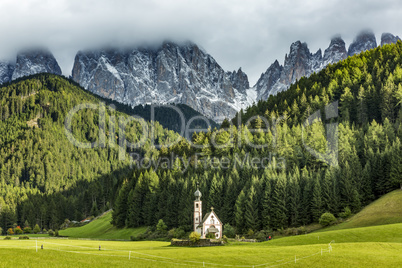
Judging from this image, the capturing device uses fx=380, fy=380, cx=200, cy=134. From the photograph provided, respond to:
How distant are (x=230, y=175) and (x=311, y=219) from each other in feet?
83.7

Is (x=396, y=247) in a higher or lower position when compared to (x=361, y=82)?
lower

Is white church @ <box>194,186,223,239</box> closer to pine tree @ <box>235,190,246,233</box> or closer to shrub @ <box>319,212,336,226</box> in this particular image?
pine tree @ <box>235,190,246,233</box>

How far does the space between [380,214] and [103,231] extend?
3182 inches

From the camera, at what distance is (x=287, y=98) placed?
152125mm

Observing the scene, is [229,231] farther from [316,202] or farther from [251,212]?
[316,202]

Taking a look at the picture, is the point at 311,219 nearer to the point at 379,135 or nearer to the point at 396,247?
the point at 379,135

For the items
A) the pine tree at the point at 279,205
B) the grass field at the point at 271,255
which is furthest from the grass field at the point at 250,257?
the pine tree at the point at 279,205

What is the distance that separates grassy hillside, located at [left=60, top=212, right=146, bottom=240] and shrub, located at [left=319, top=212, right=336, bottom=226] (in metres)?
50.6

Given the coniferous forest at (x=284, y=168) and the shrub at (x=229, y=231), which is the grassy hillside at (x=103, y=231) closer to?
the coniferous forest at (x=284, y=168)

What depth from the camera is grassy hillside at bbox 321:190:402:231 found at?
67.4 metres

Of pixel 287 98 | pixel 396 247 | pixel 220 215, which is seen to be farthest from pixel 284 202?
pixel 287 98

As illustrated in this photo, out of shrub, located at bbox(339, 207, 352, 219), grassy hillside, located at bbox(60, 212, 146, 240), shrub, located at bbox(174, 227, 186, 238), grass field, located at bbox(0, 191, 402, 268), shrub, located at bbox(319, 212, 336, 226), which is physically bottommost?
grassy hillside, located at bbox(60, 212, 146, 240)

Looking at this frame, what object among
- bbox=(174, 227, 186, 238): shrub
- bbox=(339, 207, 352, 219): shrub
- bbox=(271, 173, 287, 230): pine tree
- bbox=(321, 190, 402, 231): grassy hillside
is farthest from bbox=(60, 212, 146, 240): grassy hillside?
bbox=(321, 190, 402, 231): grassy hillside

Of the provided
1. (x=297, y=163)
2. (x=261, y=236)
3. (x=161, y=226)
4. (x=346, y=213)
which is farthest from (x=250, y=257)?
(x=297, y=163)
